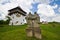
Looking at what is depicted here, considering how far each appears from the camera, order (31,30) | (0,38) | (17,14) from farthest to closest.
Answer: (17,14) < (0,38) < (31,30)

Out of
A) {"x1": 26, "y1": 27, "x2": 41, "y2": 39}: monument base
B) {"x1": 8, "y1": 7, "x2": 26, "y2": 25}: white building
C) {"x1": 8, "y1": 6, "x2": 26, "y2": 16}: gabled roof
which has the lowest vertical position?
{"x1": 26, "y1": 27, "x2": 41, "y2": 39}: monument base

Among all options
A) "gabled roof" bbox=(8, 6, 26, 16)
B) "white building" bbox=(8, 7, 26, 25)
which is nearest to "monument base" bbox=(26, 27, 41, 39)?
"white building" bbox=(8, 7, 26, 25)

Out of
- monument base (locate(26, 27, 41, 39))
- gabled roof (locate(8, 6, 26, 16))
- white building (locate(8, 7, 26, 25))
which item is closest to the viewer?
monument base (locate(26, 27, 41, 39))

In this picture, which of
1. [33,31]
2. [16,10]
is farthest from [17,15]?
[33,31]

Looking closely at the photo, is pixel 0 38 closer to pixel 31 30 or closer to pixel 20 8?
pixel 31 30

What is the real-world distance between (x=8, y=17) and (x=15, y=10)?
16.5 ft

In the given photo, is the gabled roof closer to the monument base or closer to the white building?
the white building

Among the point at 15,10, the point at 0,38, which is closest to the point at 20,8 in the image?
the point at 15,10

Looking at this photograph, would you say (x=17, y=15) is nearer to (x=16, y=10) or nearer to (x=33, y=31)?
(x=16, y=10)

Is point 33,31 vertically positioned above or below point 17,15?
below

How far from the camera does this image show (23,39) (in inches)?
1576

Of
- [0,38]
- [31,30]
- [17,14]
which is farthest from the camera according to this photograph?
[17,14]

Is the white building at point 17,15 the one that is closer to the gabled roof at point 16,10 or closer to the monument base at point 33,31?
the gabled roof at point 16,10

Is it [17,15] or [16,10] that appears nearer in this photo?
[17,15]
